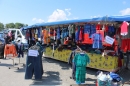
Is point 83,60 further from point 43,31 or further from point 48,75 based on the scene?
point 43,31

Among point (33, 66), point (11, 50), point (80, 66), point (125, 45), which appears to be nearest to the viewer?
point (80, 66)

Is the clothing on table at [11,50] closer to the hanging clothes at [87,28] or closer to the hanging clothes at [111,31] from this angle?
the hanging clothes at [87,28]

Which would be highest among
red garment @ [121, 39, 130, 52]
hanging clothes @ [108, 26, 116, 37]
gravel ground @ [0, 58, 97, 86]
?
hanging clothes @ [108, 26, 116, 37]

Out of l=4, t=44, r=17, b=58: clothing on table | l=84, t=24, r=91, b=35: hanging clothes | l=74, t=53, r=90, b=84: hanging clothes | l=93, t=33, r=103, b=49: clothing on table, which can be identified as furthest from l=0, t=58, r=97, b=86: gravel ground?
l=84, t=24, r=91, b=35: hanging clothes

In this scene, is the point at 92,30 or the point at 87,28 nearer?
the point at 92,30

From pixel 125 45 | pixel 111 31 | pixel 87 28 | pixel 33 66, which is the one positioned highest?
pixel 87 28

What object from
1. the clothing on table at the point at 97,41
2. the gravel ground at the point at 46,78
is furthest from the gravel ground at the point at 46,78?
the clothing on table at the point at 97,41

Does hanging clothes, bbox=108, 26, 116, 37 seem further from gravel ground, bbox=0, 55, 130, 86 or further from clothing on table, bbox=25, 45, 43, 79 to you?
clothing on table, bbox=25, 45, 43, 79

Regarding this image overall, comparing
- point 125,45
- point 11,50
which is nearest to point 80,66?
point 125,45

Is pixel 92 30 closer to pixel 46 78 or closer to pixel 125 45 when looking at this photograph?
pixel 125 45

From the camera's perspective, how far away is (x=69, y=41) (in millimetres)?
10414

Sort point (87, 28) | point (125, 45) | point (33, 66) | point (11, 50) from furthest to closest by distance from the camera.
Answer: point (11, 50) → point (87, 28) → point (125, 45) → point (33, 66)

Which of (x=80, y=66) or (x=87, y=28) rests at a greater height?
(x=87, y=28)

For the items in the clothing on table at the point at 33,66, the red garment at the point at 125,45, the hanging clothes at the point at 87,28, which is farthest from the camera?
the hanging clothes at the point at 87,28
